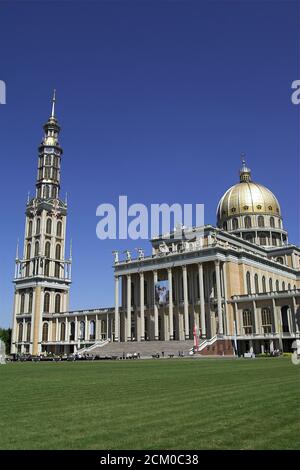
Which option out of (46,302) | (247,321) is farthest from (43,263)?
(247,321)

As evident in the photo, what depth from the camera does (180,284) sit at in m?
86.2

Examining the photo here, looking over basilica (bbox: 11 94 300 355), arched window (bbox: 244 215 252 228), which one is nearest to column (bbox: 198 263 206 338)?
basilica (bbox: 11 94 300 355)

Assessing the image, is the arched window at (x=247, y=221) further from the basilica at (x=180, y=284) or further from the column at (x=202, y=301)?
the column at (x=202, y=301)

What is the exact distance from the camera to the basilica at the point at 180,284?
7581 centimetres

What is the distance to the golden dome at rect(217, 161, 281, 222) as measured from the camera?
103188mm

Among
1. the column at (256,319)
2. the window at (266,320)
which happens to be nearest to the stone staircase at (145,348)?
the column at (256,319)

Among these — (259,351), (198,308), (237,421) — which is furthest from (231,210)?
(237,421)

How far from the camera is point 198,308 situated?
81.4m

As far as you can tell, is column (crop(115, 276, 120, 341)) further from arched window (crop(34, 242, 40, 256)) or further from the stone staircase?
arched window (crop(34, 242, 40, 256))

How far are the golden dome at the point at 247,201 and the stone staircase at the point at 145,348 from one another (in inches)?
1594

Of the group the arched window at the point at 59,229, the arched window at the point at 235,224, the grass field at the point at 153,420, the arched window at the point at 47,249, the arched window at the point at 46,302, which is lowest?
the grass field at the point at 153,420

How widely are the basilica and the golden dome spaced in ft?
0.77

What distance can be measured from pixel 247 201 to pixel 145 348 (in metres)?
45.3
